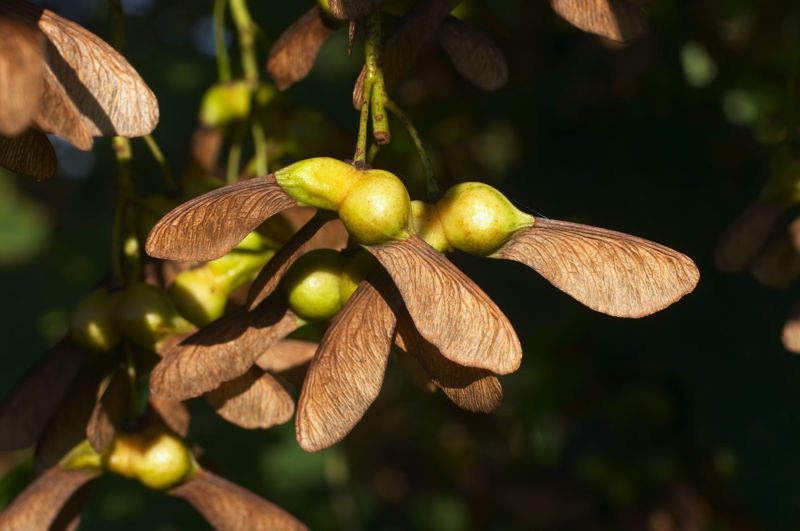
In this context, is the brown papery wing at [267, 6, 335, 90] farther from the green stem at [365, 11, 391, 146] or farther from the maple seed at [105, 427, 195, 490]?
the maple seed at [105, 427, 195, 490]

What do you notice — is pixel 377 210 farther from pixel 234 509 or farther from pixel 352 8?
pixel 234 509

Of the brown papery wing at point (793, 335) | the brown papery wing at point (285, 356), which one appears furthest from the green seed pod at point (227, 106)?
the brown papery wing at point (793, 335)

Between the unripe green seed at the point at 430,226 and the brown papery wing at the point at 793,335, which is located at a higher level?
the unripe green seed at the point at 430,226

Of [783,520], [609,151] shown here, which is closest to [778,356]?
[783,520]

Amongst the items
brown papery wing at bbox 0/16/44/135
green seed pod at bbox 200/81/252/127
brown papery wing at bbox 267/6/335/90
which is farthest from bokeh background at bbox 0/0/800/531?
brown papery wing at bbox 0/16/44/135

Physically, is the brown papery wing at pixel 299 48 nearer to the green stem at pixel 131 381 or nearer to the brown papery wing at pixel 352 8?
the brown papery wing at pixel 352 8
